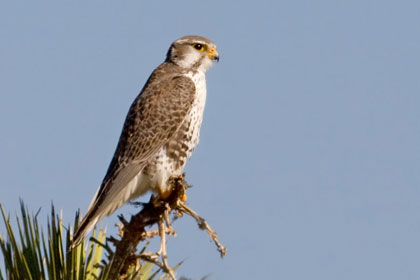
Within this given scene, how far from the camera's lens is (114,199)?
4.41m

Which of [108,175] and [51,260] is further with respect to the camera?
[108,175]

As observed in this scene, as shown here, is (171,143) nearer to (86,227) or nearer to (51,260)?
(86,227)

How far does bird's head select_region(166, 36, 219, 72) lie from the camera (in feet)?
19.0

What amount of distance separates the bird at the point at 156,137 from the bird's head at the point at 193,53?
0.41ft

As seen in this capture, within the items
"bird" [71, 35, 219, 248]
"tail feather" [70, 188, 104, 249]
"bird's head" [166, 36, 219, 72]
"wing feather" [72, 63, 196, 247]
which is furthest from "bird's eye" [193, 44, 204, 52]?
"tail feather" [70, 188, 104, 249]

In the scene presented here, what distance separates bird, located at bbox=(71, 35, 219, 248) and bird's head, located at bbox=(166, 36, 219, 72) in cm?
13

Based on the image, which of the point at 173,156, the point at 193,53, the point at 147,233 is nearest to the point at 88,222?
the point at 147,233

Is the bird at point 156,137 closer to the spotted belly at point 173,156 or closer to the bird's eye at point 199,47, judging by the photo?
the spotted belly at point 173,156

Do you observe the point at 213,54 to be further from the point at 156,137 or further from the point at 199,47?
the point at 156,137

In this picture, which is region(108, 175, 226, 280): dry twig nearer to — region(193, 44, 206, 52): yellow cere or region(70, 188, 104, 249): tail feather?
region(70, 188, 104, 249): tail feather

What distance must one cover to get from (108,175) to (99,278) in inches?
82.5

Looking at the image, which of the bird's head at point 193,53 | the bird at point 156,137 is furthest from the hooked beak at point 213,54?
the bird at point 156,137

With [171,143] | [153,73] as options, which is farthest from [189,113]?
[153,73]

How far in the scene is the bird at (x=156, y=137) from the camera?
188 inches
